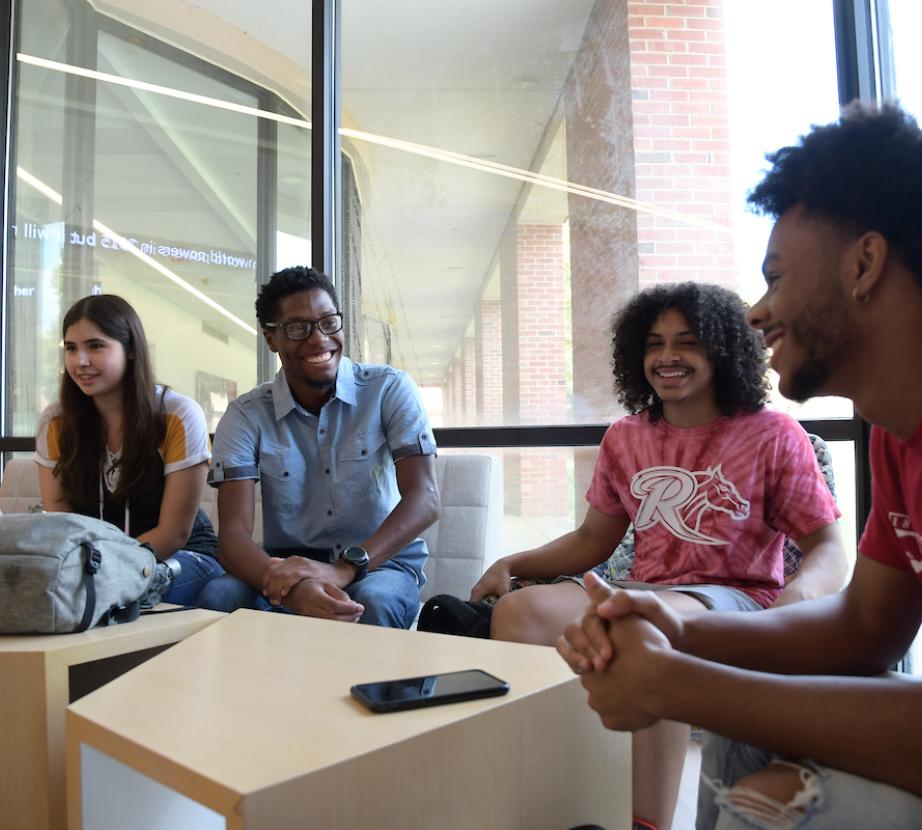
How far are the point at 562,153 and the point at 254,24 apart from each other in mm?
1655

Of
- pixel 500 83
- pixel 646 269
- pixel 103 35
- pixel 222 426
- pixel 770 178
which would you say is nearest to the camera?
pixel 770 178

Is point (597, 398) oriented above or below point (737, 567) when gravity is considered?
above

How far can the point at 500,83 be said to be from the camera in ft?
11.4

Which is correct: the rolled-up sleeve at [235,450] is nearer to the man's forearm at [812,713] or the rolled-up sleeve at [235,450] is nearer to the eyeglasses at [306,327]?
the eyeglasses at [306,327]

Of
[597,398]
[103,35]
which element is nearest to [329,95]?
[103,35]

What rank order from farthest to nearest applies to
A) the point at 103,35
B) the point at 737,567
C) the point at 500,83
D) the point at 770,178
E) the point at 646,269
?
the point at 103,35
the point at 500,83
the point at 646,269
the point at 737,567
the point at 770,178

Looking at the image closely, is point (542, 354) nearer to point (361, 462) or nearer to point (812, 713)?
point (361, 462)

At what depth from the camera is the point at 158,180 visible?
4059mm

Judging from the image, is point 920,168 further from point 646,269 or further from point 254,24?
point 254,24

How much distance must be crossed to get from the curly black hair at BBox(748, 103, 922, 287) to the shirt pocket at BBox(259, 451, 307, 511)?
1.59 m

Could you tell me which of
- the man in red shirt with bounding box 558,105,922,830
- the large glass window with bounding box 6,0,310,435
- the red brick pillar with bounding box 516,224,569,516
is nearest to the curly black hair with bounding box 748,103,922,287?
the man in red shirt with bounding box 558,105,922,830

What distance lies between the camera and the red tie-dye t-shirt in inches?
69.5

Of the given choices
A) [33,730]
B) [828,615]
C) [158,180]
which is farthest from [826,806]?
[158,180]

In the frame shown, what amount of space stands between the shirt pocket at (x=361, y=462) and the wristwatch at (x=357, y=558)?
28cm
